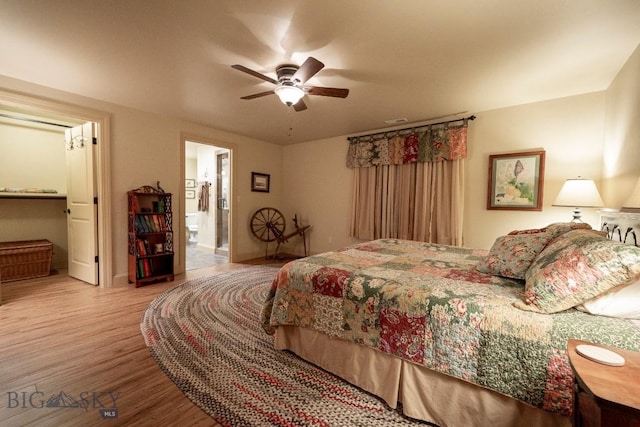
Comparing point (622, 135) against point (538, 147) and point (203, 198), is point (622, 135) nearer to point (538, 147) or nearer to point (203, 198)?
point (538, 147)

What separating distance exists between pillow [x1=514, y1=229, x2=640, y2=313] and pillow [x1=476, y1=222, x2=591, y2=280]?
310 mm

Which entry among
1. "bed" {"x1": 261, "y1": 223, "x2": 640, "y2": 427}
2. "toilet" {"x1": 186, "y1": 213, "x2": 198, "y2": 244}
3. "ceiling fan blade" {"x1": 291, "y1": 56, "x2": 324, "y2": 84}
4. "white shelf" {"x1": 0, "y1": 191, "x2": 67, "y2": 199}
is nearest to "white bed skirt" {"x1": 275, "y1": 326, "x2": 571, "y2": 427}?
"bed" {"x1": 261, "y1": 223, "x2": 640, "y2": 427}

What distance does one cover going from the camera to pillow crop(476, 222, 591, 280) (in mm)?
1573

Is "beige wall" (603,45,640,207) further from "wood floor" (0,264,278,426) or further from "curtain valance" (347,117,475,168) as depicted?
"wood floor" (0,264,278,426)

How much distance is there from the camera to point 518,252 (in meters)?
1.64

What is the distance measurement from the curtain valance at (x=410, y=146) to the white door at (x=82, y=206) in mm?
3684

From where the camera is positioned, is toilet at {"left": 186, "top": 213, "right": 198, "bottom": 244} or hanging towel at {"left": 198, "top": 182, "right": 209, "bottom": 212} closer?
hanging towel at {"left": 198, "top": 182, "right": 209, "bottom": 212}

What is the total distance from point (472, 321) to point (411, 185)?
118 inches

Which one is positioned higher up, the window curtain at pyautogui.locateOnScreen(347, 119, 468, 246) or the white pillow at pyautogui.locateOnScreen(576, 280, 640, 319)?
the window curtain at pyautogui.locateOnScreen(347, 119, 468, 246)

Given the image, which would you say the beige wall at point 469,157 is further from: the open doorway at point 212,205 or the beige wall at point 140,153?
the open doorway at point 212,205

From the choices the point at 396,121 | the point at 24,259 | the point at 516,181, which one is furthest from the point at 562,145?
the point at 24,259

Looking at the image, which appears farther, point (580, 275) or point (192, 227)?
point (192, 227)

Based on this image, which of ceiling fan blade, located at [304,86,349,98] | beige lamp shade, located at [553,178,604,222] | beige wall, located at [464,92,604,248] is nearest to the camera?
ceiling fan blade, located at [304,86,349,98]

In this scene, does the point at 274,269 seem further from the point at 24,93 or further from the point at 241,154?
the point at 24,93
